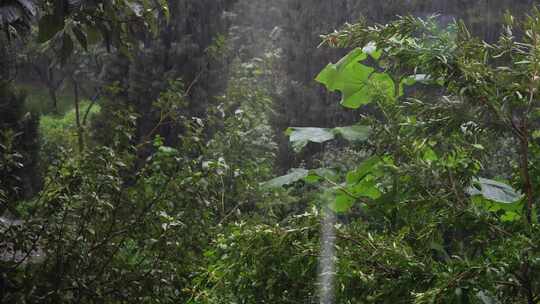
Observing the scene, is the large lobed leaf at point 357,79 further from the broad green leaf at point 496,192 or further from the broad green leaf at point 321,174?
the broad green leaf at point 496,192

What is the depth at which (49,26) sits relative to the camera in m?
2.04

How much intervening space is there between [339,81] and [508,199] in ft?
1.95

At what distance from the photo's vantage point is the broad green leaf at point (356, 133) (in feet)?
5.63

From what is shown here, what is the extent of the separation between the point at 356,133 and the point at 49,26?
3.41ft

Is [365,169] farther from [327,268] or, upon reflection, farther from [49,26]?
[49,26]

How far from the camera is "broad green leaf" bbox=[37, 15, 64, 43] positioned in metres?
2.01

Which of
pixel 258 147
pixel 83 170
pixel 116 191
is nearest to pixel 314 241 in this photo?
pixel 116 191

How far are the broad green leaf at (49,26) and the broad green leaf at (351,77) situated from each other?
2.73ft

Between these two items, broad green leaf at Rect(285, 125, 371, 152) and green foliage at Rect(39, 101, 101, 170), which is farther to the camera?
green foliage at Rect(39, 101, 101, 170)

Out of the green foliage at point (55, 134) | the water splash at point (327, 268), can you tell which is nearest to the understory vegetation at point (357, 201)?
the water splash at point (327, 268)

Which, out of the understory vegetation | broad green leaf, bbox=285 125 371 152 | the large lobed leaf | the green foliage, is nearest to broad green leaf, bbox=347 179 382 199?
the understory vegetation

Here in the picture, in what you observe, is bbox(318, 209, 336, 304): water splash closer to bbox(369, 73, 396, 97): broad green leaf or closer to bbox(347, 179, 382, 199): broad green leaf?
bbox(347, 179, 382, 199): broad green leaf

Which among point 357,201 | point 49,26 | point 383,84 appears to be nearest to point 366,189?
point 357,201

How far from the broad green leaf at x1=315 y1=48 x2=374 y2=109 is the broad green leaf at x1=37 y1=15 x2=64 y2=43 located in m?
0.83
